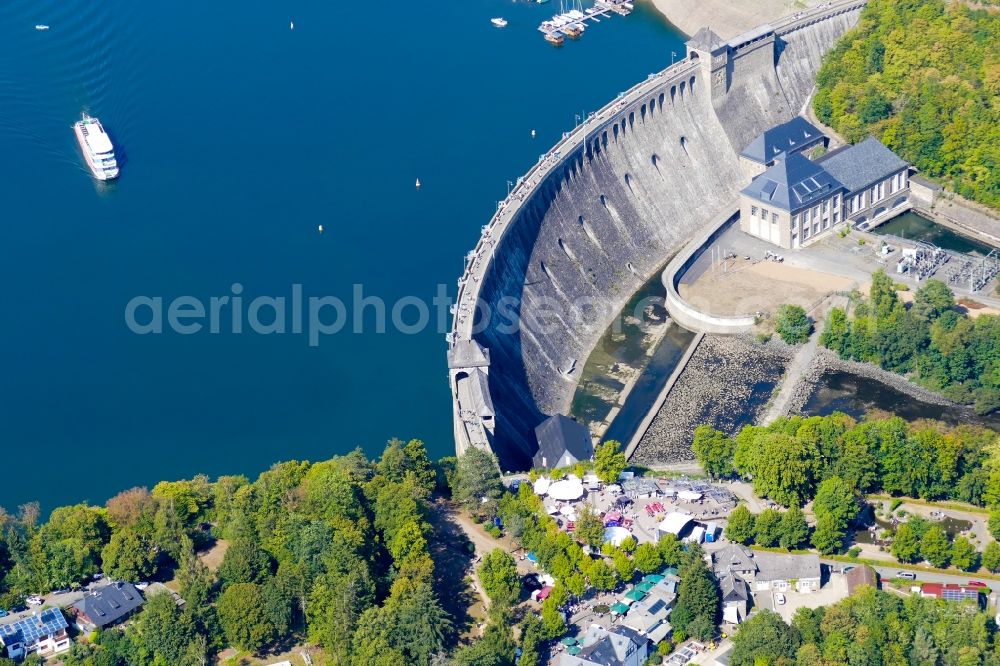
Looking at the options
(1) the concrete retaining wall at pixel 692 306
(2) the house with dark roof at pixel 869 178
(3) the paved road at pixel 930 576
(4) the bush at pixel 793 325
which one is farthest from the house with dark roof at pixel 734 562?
(2) the house with dark roof at pixel 869 178

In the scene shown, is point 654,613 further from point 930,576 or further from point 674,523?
point 930,576

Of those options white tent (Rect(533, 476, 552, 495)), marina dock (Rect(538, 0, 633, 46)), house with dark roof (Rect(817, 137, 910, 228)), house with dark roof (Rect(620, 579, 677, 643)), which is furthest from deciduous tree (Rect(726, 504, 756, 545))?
marina dock (Rect(538, 0, 633, 46))

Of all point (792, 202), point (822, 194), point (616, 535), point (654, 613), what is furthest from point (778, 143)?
point (654, 613)

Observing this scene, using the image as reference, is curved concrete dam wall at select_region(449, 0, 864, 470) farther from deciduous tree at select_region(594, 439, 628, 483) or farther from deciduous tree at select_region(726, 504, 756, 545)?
deciduous tree at select_region(726, 504, 756, 545)

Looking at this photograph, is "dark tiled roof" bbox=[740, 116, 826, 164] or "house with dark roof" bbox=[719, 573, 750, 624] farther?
"dark tiled roof" bbox=[740, 116, 826, 164]

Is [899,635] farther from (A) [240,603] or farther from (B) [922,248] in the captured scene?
(B) [922,248]
